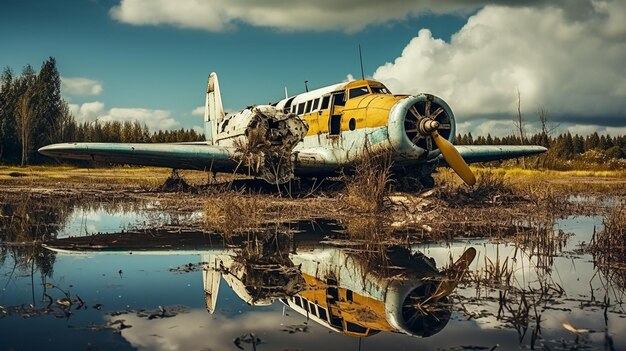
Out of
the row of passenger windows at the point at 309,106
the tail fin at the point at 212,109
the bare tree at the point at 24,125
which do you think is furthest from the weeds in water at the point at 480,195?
the bare tree at the point at 24,125

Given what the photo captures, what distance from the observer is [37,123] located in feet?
211

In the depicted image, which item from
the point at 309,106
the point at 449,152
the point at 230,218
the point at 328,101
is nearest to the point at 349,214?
the point at 230,218

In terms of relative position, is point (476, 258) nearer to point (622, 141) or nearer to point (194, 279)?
point (194, 279)

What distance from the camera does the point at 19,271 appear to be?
5215 mm

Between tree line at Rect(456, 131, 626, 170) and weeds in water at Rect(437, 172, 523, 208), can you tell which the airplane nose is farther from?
tree line at Rect(456, 131, 626, 170)

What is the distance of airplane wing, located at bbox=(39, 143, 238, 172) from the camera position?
14258mm

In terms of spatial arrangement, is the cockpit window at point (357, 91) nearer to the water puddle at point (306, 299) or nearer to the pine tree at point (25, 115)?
the water puddle at point (306, 299)

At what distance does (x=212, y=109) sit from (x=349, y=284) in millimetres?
18749

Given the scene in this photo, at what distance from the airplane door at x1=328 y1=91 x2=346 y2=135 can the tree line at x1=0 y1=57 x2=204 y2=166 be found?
5136 centimetres

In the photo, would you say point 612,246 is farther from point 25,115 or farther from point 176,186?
point 25,115

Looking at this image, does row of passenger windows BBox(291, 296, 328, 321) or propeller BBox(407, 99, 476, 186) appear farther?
propeller BBox(407, 99, 476, 186)

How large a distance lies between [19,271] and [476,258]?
4.94 m

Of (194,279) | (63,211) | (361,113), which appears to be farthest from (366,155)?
(194,279)

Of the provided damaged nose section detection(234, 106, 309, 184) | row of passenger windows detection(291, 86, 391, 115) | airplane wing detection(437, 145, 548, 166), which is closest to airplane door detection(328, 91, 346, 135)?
row of passenger windows detection(291, 86, 391, 115)
